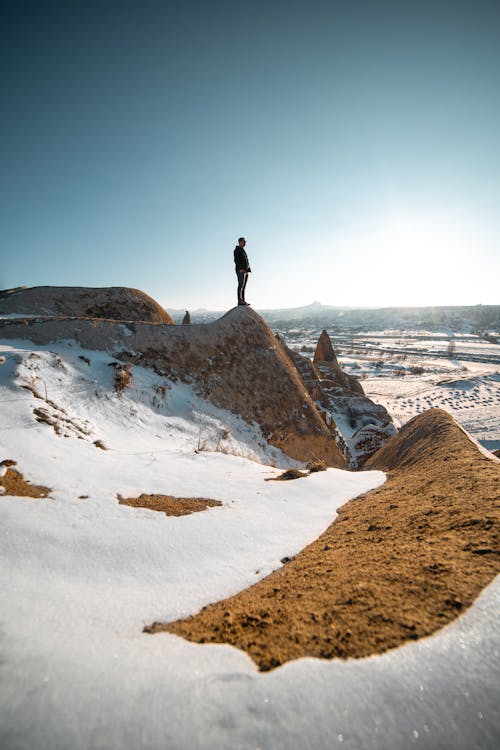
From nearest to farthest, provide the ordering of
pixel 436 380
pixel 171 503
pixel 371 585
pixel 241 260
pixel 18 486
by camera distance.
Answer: pixel 371 585 → pixel 18 486 → pixel 171 503 → pixel 241 260 → pixel 436 380

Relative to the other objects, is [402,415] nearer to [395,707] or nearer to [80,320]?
[80,320]

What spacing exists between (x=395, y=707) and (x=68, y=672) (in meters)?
1.29

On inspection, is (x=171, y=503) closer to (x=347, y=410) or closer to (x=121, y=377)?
(x=121, y=377)

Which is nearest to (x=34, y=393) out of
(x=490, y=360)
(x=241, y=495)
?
(x=241, y=495)

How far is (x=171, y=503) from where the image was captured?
3699 millimetres

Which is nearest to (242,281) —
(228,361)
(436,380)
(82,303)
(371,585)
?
(228,361)

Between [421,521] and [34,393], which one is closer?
[421,521]

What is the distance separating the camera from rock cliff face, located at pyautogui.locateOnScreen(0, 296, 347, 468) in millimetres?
8648

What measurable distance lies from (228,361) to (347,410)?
31.7 ft

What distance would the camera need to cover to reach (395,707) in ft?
3.68

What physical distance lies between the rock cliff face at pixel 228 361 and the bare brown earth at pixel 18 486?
18.1ft

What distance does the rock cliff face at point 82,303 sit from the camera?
42.3 feet

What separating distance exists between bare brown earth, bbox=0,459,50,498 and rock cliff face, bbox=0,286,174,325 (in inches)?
391

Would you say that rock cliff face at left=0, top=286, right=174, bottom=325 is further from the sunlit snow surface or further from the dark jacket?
the sunlit snow surface
